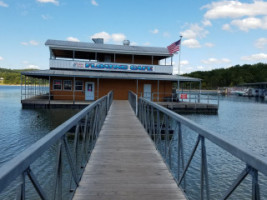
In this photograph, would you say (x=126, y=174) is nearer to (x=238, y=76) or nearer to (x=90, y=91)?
(x=90, y=91)

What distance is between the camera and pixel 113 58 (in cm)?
2967

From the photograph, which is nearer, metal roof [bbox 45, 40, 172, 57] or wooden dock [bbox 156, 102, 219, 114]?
wooden dock [bbox 156, 102, 219, 114]

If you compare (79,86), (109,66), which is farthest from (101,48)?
(79,86)

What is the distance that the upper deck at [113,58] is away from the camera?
87.0ft

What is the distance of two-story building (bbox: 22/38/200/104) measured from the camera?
26125 millimetres

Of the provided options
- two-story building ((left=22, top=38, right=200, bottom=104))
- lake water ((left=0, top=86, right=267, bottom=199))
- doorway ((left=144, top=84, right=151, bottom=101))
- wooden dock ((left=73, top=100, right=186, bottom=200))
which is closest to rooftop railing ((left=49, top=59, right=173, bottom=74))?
two-story building ((left=22, top=38, right=200, bottom=104))

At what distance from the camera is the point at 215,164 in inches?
339

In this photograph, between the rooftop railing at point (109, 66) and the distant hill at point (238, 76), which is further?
the distant hill at point (238, 76)

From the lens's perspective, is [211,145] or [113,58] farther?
[113,58]

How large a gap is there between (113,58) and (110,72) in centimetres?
267

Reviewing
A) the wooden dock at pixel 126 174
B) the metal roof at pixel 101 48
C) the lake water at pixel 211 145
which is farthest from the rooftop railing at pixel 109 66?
the wooden dock at pixel 126 174

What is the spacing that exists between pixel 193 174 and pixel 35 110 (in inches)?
686

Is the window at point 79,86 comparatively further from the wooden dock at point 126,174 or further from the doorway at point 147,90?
the wooden dock at point 126,174

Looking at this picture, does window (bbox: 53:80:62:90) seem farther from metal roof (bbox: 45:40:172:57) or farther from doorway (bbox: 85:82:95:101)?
metal roof (bbox: 45:40:172:57)
